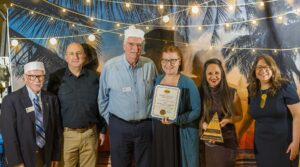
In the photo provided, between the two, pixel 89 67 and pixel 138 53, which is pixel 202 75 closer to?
pixel 138 53

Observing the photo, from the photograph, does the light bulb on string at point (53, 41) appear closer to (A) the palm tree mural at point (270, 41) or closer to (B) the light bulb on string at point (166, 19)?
(B) the light bulb on string at point (166, 19)

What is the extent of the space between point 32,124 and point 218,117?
5.51 feet

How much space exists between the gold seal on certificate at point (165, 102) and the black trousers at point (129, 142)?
0.45ft

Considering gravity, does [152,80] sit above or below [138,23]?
below

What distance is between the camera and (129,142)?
9.65ft

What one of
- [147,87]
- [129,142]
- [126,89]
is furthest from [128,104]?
[129,142]

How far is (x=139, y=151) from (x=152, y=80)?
66cm

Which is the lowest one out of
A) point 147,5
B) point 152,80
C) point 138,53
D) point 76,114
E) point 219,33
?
point 76,114

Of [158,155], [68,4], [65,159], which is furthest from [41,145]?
[68,4]

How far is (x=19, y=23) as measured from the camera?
3080 mm

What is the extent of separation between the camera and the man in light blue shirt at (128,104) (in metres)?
2.92

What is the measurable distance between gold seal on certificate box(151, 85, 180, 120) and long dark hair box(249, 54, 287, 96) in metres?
0.72

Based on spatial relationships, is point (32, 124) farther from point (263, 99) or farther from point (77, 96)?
point (263, 99)

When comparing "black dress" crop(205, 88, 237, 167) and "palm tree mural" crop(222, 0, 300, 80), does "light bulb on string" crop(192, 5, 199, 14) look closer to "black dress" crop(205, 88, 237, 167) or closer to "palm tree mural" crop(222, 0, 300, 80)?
"palm tree mural" crop(222, 0, 300, 80)
